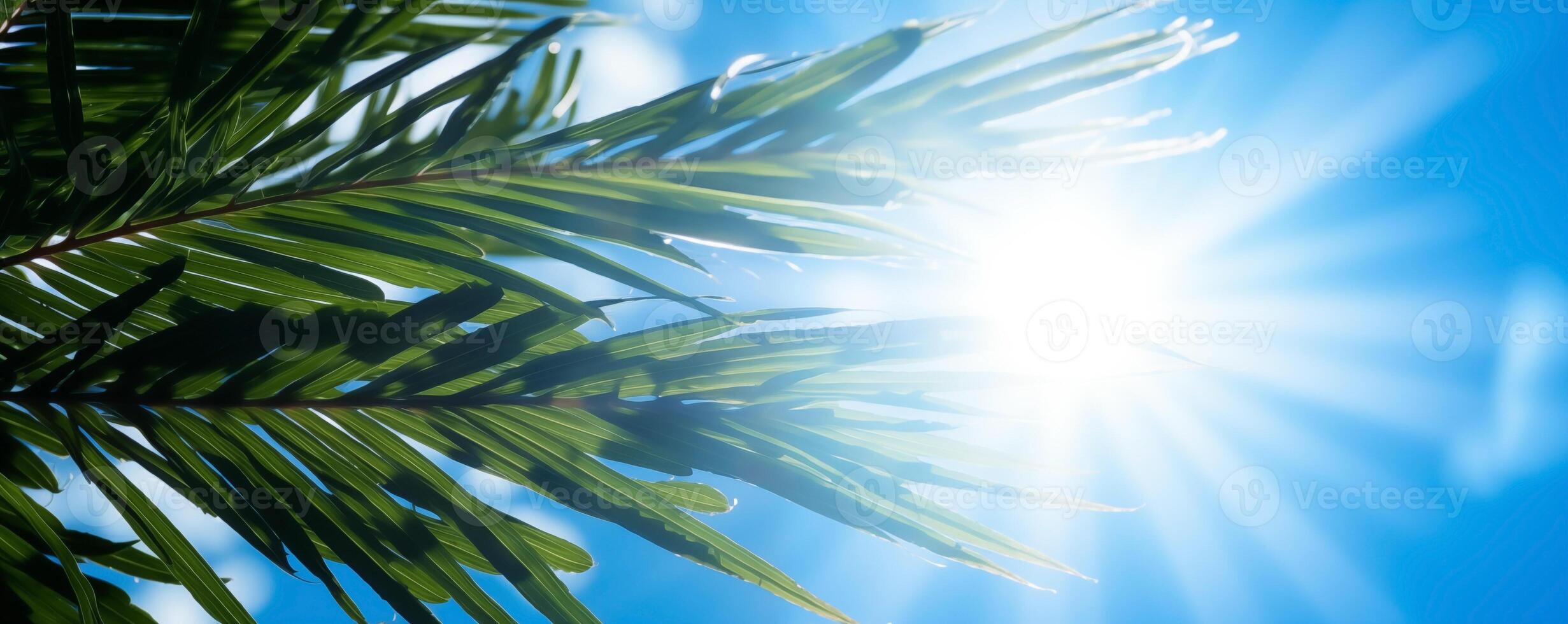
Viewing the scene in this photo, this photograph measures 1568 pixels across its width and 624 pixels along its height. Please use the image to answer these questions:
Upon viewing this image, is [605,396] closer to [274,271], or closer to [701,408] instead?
[701,408]

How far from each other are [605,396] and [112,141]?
18.0 inches

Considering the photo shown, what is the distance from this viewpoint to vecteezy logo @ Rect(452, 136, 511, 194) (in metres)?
0.69

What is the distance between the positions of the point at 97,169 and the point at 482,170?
1.00 ft

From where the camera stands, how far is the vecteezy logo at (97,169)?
625 mm

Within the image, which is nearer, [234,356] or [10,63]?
[234,356]

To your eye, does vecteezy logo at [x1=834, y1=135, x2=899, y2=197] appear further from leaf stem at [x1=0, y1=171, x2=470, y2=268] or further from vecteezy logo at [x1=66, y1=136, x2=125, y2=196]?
vecteezy logo at [x1=66, y1=136, x2=125, y2=196]

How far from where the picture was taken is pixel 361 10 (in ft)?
2.10

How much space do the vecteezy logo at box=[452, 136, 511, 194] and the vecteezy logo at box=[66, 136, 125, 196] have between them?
25 centimetres

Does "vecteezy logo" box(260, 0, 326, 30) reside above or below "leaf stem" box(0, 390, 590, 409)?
above

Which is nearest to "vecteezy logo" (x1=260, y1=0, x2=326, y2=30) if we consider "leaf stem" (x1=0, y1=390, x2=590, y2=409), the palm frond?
the palm frond

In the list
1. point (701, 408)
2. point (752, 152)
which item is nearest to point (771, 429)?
point (701, 408)
